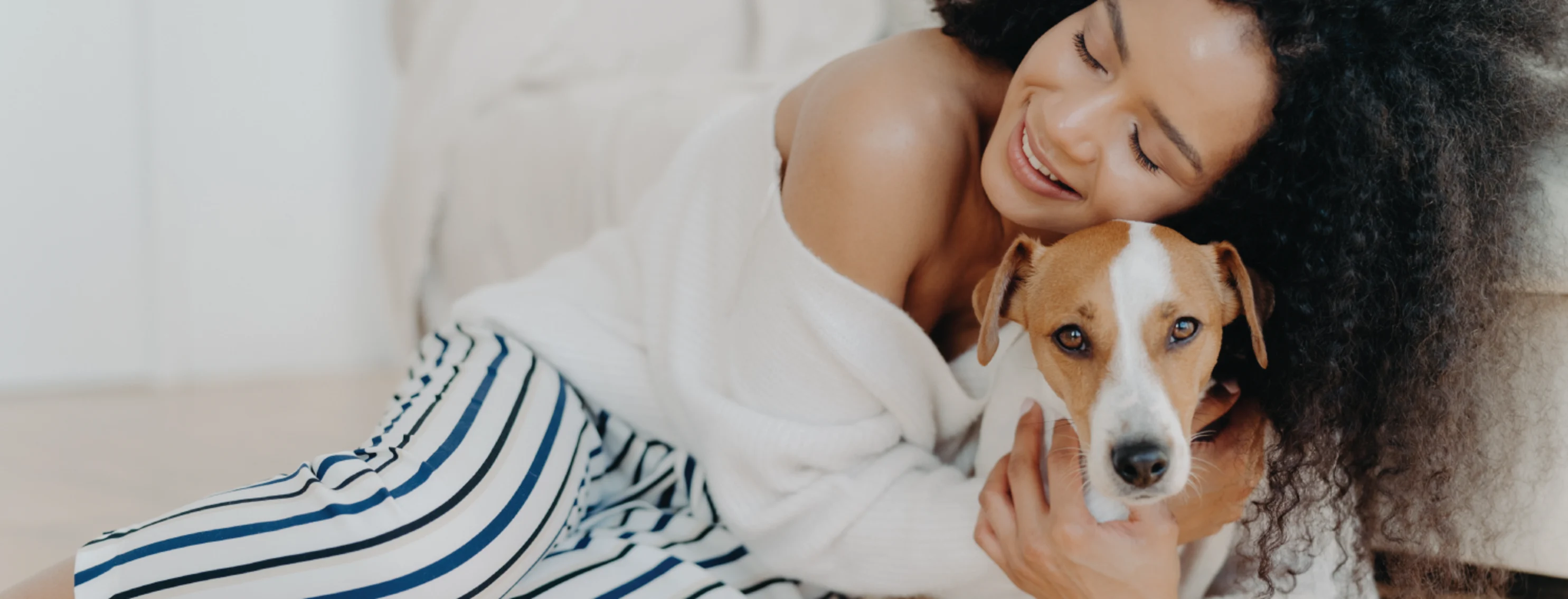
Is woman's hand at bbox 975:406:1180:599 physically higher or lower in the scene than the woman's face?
lower

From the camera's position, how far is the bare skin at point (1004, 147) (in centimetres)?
107

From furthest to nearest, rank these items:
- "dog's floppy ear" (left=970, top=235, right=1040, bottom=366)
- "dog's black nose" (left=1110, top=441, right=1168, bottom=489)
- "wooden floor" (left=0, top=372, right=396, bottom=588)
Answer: "wooden floor" (left=0, top=372, right=396, bottom=588) → "dog's floppy ear" (left=970, top=235, right=1040, bottom=366) → "dog's black nose" (left=1110, top=441, right=1168, bottom=489)

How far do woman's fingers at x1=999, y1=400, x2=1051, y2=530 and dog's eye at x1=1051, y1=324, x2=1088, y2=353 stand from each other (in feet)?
0.54

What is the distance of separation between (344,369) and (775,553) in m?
2.16

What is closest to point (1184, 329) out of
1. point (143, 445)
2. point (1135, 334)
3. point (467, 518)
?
point (1135, 334)

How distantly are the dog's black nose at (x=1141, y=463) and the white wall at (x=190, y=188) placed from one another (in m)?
2.54

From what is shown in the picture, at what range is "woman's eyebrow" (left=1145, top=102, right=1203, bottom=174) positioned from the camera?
1.07 m

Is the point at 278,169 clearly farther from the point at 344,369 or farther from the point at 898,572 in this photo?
the point at 898,572

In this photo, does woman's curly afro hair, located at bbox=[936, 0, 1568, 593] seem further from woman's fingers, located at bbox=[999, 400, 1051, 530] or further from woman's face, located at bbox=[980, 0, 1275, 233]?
woman's fingers, located at bbox=[999, 400, 1051, 530]

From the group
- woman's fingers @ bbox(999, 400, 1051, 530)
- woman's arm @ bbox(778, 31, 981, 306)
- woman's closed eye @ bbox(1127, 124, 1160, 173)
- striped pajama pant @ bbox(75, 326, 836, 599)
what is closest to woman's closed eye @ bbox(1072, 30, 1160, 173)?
woman's closed eye @ bbox(1127, 124, 1160, 173)

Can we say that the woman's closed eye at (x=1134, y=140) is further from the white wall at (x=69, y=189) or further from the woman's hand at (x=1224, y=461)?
the white wall at (x=69, y=189)

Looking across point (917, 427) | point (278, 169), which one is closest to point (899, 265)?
point (917, 427)

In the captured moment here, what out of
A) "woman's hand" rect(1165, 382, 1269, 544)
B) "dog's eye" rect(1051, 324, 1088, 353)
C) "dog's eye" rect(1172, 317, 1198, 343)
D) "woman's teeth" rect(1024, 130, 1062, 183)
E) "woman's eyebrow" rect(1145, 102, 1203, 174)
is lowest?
"woman's hand" rect(1165, 382, 1269, 544)

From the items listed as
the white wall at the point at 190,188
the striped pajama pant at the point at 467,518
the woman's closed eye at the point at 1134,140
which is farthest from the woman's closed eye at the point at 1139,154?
the white wall at the point at 190,188
